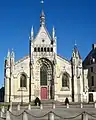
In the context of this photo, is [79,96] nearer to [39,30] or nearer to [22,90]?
[22,90]

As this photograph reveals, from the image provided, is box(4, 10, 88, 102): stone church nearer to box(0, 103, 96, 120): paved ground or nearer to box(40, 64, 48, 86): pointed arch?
box(40, 64, 48, 86): pointed arch

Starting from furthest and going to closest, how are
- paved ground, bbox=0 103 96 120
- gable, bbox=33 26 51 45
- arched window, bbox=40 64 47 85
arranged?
gable, bbox=33 26 51 45, arched window, bbox=40 64 47 85, paved ground, bbox=0 103 96 120

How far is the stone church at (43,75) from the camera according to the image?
6988 centimetres

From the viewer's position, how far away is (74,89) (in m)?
70.8

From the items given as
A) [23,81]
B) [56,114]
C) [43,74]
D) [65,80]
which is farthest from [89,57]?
[56,114]

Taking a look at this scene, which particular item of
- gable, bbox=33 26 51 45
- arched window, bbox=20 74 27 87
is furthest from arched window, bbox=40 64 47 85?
gable, bbox=33 26 51 45

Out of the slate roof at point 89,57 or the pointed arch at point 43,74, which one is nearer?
the pointed arch at point 43,74

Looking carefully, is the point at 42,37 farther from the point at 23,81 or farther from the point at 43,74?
the point at 23,81

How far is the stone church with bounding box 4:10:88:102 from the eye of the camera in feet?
229

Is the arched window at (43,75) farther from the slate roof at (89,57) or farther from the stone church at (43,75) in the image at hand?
the slate roof at (89,57)

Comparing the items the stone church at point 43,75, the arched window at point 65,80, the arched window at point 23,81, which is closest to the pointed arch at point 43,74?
the stone church at point 43,75

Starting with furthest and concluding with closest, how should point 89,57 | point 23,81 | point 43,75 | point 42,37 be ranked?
point 89,57 < point 42,37 < point 43,75 < point 23,81

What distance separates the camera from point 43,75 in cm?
7175

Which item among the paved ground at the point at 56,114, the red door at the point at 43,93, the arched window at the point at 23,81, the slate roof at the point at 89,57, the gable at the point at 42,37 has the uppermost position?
the gable at the point at 42,37
